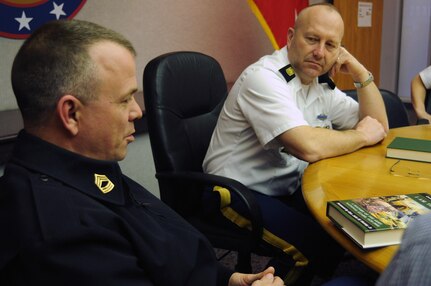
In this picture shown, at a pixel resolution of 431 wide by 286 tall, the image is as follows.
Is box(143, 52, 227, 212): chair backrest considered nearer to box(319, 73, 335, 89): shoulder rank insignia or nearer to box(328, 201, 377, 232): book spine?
box(319, 73, 335, 89): shoulder rank insignia

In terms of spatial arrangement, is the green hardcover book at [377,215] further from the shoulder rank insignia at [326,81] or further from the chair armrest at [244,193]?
the shoulder rank insignia at [326,81]

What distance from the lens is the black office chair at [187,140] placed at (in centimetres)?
150

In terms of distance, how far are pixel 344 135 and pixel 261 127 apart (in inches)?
11.9

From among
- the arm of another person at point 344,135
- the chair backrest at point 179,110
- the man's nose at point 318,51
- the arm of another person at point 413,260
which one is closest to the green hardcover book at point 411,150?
the arm of another person at point 344,135

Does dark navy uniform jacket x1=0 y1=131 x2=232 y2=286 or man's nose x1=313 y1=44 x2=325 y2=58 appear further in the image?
man's nose x1=313 y1=44 x2=325 y2=58

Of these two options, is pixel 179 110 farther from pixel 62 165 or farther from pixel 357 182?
pixel 62 165

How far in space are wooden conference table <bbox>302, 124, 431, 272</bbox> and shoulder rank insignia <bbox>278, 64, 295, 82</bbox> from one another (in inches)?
15.0

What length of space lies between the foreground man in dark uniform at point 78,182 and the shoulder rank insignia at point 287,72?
87 cm

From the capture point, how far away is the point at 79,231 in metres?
0.72

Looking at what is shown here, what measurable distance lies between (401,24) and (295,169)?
13.3 ft

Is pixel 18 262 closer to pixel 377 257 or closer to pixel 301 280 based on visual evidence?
pixel 377 257

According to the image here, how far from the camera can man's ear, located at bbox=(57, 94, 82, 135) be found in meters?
0.82

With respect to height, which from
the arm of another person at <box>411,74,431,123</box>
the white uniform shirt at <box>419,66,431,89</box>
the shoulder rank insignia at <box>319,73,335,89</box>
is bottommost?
the arm of another person at <box>411,74,431,123</box>

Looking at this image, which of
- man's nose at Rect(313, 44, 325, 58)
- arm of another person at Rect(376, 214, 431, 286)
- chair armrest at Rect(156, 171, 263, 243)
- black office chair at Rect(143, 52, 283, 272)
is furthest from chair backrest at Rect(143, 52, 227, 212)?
arm of another person at Rect(376, 214, 431, 286)
